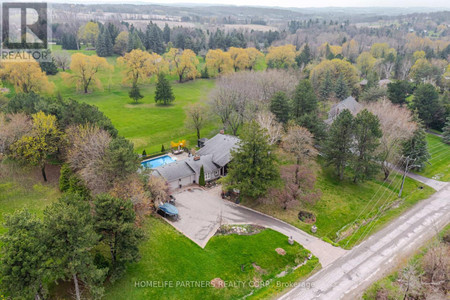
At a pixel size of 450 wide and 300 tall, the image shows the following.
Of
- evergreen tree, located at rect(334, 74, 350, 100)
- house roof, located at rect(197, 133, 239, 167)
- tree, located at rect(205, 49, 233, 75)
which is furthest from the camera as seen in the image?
tree, located at rect(205, 49, 233, 75)

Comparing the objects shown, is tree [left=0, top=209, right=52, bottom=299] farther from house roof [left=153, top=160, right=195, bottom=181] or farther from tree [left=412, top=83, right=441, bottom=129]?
tree [left=412, top=83, right=441, bottom=129]

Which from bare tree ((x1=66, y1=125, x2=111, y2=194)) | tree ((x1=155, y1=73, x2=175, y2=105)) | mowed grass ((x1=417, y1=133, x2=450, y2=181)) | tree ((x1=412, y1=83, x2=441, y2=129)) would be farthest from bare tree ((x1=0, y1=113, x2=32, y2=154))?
tree ((x1=412, y1=83, x2=441, y2=129))

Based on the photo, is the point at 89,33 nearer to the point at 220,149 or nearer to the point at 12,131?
the point at 12,131

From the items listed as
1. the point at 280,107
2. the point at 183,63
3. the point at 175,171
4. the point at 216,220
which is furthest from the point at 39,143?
the point at 183,63

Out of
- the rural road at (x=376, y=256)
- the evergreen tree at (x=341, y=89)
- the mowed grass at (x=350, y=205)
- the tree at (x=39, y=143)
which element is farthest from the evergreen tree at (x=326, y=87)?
the tree at (x=39, y=143)

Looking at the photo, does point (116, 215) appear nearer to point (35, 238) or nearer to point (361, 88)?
point (35, 238)
